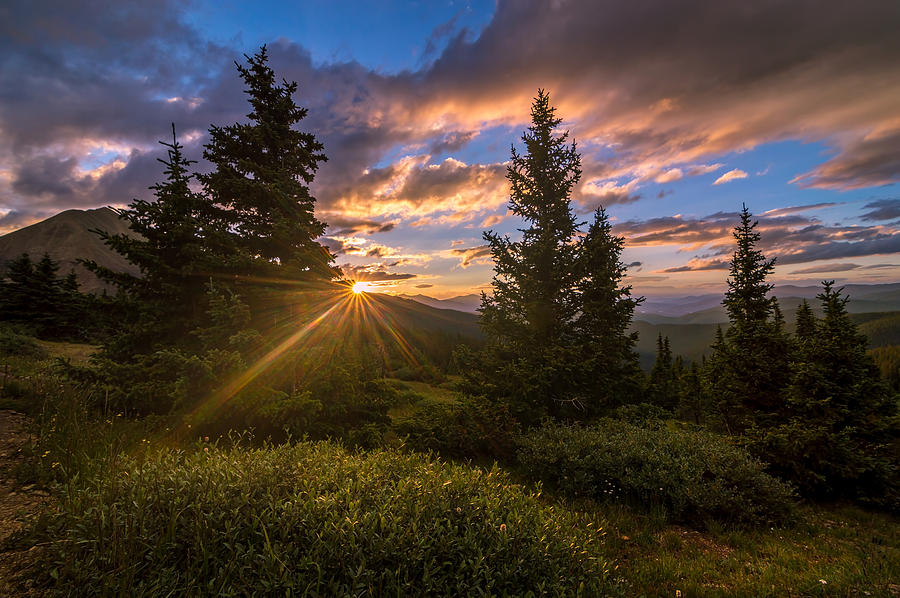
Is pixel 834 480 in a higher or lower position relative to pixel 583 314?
lower

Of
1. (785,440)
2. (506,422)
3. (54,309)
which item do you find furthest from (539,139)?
(54,309)

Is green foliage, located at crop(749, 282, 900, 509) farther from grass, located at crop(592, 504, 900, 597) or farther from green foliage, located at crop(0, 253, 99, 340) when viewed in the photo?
green foliage, located at crop(0, 253, 99, 340)

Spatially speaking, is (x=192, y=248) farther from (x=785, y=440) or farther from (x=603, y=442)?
(x=785, y=440)

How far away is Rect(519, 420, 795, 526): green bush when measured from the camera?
24.3 feet

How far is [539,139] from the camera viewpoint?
14586 millimetres

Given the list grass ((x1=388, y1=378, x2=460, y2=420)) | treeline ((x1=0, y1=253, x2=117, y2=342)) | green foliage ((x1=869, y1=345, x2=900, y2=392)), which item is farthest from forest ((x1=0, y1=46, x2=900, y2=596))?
green foliage ((x1=869, y1=345, x2=900, y2=392))

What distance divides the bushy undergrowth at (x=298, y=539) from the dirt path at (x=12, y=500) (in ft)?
0.94

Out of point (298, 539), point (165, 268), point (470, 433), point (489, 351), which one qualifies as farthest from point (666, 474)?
point (165, 268)

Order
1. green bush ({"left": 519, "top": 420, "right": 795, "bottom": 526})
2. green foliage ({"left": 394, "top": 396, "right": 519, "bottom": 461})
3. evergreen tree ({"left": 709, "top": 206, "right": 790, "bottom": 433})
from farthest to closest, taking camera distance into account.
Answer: evergreen tree ({"left": 709, "top": 206, "right": 790, "bottom": 433})
green foliage ({"left": 394, "top": 396, "right": 519, "bottom": 461})
green bush ({"left": 519, "top": 420, "right": 795, "bottom": 526})

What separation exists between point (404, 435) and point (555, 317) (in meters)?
7.40

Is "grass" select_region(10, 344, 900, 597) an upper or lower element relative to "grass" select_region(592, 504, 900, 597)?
upper

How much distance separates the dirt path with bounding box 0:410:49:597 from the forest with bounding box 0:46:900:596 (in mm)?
70

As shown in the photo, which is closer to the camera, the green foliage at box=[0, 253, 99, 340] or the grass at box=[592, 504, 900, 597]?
the grass at box=[592, 504, 900, 597]

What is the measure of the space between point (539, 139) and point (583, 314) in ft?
25.7
